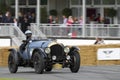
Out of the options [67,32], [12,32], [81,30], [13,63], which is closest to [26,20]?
[12,32]

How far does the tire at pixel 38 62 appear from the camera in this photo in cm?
2042

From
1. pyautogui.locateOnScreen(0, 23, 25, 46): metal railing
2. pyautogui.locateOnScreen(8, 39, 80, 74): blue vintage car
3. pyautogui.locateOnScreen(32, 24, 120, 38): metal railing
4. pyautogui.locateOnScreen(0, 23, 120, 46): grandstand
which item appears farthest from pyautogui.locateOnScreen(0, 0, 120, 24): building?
pyautogui.locateOnScreen(8, 39, 80, 74): blue vintage car

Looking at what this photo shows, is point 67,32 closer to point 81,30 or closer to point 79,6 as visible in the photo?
point 81,30

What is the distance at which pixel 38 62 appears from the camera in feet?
67.7

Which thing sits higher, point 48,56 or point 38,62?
point 48,56

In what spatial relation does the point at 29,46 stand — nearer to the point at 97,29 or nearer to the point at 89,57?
the point at 89,57

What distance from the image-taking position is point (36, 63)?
2077cm

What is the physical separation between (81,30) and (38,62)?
712 inches

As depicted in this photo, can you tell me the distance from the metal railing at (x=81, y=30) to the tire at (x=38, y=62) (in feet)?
56.9

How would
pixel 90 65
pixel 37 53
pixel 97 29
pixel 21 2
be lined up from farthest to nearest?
1. pixel 21 2
2. pixel 97 29
3. pixel 90 65
4. pixel 37 53

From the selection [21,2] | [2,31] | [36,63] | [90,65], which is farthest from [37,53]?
[21,2]

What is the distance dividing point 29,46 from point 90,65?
6.92 metres

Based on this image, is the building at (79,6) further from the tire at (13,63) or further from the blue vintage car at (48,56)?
the blue vintage car at (48,56)

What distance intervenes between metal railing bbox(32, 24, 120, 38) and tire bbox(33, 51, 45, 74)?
17.3m
